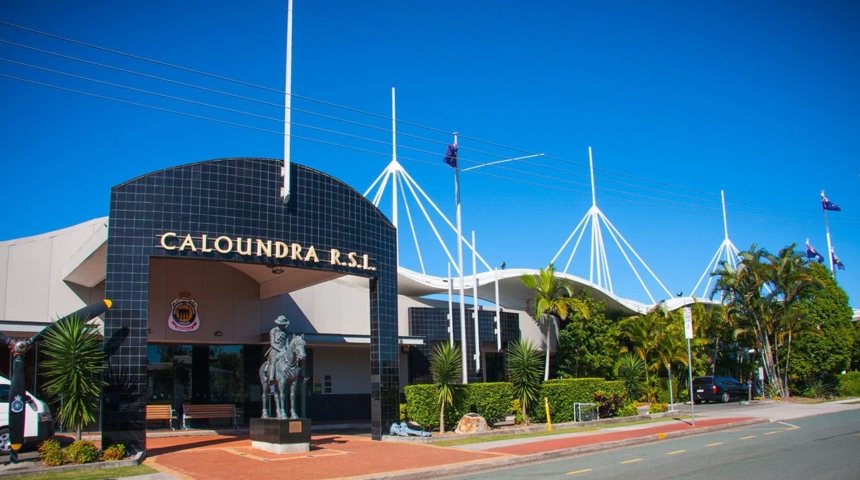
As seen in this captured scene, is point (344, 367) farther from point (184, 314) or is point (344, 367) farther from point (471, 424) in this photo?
point (471, 424)

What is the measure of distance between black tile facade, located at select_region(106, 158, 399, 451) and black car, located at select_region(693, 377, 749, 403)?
2542cm

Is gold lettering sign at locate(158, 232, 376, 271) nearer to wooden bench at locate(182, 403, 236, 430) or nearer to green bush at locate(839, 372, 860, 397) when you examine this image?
wooden bench at locate(182, 403, 236, 430)

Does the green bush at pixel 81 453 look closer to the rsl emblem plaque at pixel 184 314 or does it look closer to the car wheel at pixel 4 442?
the car wheel at pixel 4 442

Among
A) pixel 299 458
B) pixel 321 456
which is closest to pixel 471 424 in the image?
pixel 321 456

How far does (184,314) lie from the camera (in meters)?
26.9

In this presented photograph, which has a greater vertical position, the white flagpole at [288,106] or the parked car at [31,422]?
the white flagpole at [288,106]

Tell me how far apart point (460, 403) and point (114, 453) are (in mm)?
11036

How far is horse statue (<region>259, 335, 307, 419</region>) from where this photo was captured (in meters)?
19.2

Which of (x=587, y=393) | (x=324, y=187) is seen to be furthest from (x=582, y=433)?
(x=324, y=187)

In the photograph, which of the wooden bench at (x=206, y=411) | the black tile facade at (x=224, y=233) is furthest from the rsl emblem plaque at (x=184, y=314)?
the black tile facade at (x=224, y=233)

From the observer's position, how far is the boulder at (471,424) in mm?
23734

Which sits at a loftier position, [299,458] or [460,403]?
[460,403]

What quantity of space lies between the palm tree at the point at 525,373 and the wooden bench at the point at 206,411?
10.1 metres

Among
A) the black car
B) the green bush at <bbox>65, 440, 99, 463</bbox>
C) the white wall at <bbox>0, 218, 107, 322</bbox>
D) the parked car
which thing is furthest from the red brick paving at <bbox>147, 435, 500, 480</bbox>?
the black car
